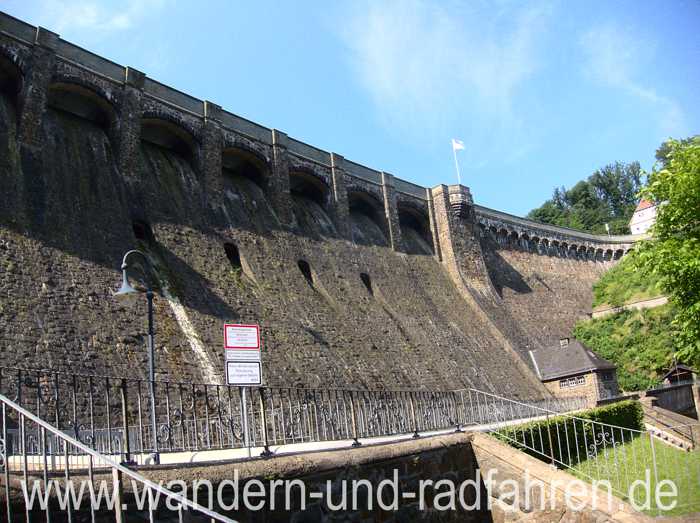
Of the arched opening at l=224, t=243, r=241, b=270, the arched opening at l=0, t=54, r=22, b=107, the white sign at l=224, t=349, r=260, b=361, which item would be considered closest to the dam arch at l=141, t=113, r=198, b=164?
the arched opening at l=224, t=243, r=241, b=270

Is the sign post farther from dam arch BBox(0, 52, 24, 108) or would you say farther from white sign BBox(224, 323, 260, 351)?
dam arch BBox(0, 52, 24, 108)

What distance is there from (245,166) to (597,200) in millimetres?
72722

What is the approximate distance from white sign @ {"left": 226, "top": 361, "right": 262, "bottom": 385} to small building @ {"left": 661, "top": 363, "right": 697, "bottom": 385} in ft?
93.7

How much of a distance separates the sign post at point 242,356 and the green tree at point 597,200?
80.4 m

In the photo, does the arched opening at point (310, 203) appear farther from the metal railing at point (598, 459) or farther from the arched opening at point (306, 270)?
the metal railing at point (598, 459)

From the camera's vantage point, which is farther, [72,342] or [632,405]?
[632,405]

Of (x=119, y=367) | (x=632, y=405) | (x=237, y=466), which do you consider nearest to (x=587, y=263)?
(x=632, y=405)

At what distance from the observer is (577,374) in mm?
29547

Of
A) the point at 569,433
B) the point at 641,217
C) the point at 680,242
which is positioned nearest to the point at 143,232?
the point at 569,433

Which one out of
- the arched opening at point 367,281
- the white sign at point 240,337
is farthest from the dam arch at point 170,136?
the white sign at point 240,337

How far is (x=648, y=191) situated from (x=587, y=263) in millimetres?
33824

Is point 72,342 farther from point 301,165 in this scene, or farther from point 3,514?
point 301,165

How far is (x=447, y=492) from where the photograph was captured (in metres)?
9.09

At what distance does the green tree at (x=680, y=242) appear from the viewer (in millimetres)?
16125
